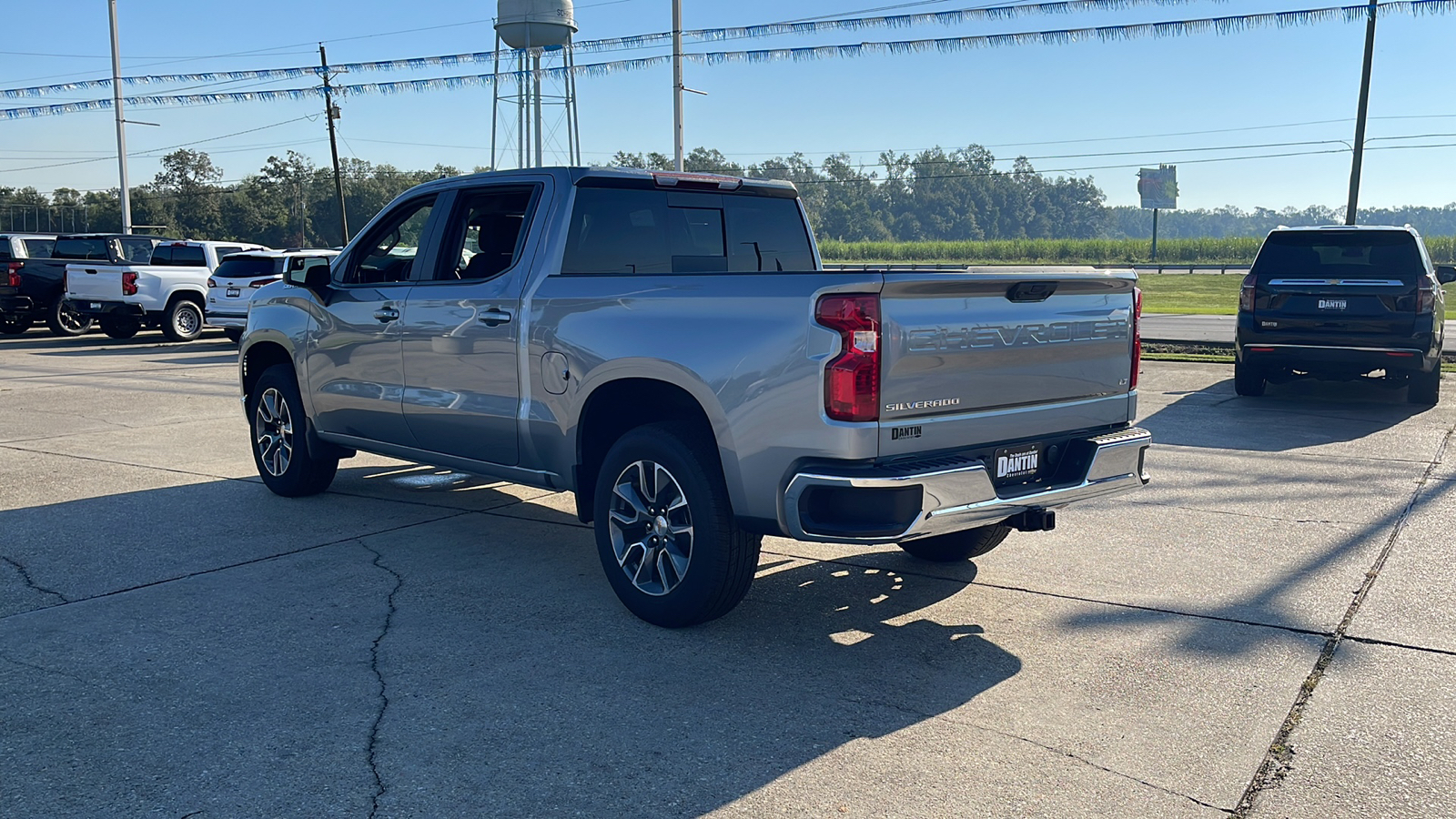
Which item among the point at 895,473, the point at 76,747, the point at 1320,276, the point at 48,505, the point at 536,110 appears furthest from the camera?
the point at 536,110

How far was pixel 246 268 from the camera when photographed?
2116 cm

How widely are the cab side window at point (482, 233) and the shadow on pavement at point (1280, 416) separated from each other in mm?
6101

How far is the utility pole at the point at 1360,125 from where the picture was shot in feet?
77.1

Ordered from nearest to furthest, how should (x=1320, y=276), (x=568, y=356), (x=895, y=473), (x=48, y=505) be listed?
(x=895, y=473), (x=568, y=356), (x=48, y=505), (x=1320, y=276)

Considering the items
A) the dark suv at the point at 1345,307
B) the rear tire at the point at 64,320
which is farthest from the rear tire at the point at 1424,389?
the rear tire at the point at 64,320

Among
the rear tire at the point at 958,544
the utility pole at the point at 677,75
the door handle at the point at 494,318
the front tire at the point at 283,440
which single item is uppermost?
the utility pole at the point at 677,75

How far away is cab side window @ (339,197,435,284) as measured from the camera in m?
6.88

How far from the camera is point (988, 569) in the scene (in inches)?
241

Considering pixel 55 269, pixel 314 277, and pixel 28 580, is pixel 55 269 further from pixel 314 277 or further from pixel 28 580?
pixel 28 580

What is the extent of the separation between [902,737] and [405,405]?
145 inches

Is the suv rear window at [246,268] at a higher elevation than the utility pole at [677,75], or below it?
below

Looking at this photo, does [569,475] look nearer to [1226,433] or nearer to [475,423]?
[475,423]

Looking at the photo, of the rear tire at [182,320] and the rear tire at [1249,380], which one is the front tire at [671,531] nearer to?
the rear tire at [1249,380]

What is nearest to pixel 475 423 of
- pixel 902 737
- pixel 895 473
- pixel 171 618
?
pixel 171 618
